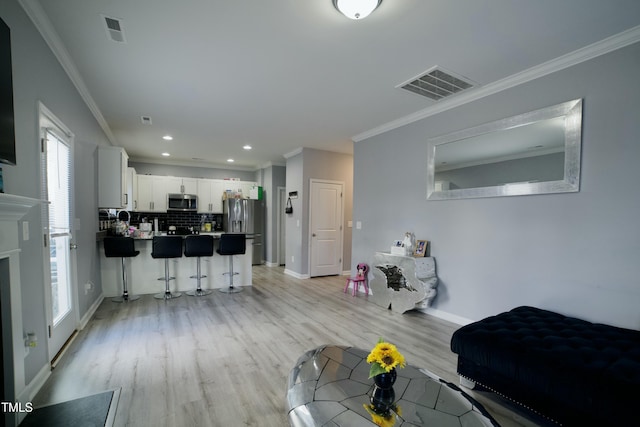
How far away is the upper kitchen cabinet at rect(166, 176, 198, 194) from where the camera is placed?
7.10 metres

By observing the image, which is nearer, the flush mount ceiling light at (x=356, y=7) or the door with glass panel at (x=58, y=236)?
the flush mount ceiling light at (x=356, y=7)

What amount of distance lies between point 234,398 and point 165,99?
3440 millimetres

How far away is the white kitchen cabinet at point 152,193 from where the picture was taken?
683cm

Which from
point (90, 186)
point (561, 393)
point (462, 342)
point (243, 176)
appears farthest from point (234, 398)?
point (243, 176)

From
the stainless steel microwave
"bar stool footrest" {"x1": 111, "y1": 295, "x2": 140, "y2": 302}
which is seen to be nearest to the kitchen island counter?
"bar stool footrest" {"x1": 111, "y1": 295, "x2": 140, "y2": 302}

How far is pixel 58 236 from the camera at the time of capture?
2.65 meters

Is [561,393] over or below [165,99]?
below

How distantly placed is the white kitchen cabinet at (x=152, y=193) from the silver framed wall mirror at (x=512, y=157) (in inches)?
249

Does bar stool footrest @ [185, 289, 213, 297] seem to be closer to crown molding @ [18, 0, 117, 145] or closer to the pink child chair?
the pink child chair

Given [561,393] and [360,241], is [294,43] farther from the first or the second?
[360,241]

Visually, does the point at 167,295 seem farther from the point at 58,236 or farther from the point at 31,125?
the point at 31,125

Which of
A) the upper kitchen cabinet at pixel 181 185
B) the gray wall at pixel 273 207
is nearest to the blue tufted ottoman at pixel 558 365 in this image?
the gray wall at pixel 273 207

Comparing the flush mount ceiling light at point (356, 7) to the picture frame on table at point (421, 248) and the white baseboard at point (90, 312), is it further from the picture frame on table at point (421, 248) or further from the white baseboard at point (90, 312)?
the white baseboard at point (90, 312)

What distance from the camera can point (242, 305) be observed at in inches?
160
